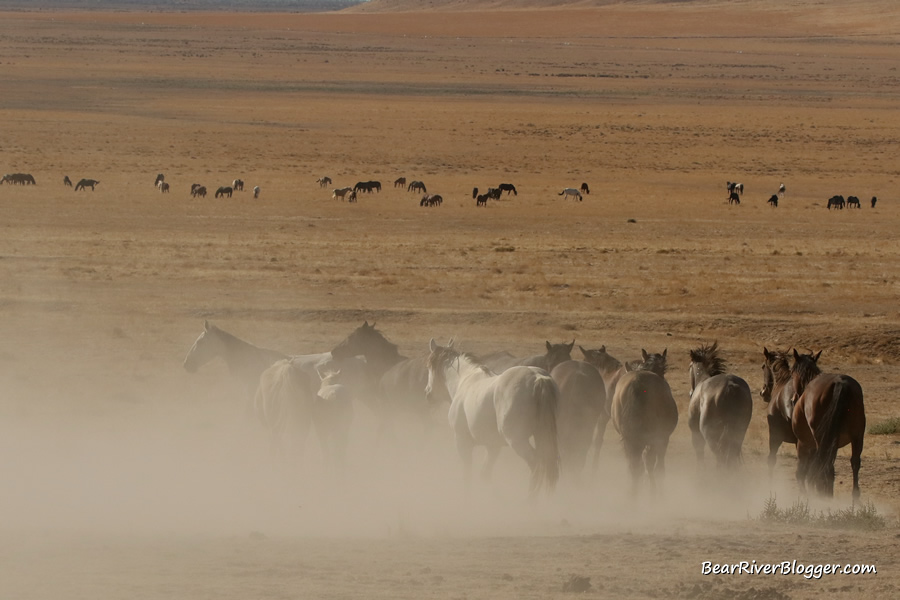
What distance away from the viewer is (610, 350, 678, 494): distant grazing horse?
32.9ft

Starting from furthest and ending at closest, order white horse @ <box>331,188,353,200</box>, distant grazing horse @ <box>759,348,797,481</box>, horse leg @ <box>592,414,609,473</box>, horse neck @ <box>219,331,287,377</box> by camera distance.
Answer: white horse @ <box>331,188,353,200</box> < horse neck @ <box>219,331,287,377</box> < horse leg @ <box>592,414,609,473</box> < distant grazing horse @ <box>759,348,797,481</box>

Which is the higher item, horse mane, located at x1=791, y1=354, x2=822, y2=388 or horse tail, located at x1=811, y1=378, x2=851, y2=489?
horse mane, located at x1=791, y1=354, x2=822, y2=388

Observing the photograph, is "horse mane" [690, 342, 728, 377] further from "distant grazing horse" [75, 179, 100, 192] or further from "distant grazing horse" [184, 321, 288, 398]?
"distant grazing horse" [75, 179, 100, 192]

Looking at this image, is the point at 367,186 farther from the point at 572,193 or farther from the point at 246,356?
the point at 246,356

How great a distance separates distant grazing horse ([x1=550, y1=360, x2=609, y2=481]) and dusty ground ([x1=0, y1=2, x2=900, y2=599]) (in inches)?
13.5

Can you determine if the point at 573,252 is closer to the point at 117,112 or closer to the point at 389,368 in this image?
the point at 389,368

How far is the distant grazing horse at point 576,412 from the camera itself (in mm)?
10406

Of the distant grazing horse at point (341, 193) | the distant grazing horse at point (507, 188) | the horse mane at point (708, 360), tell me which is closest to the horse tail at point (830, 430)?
the horse mane at point (708, 360)

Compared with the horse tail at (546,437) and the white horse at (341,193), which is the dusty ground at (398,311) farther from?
the white horse at (341,193)

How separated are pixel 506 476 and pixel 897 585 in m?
4.95

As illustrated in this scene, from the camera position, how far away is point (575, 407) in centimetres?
1044

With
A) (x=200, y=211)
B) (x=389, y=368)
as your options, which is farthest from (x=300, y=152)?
(x=389, y=368)

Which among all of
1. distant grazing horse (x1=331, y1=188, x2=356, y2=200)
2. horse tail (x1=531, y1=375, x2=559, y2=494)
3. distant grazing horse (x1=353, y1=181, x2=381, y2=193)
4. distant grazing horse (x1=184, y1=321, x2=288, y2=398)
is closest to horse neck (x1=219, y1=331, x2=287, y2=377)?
distant grazing horse (x1=184, y1=321, x2=288, y2=398)

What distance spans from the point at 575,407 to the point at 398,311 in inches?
358
